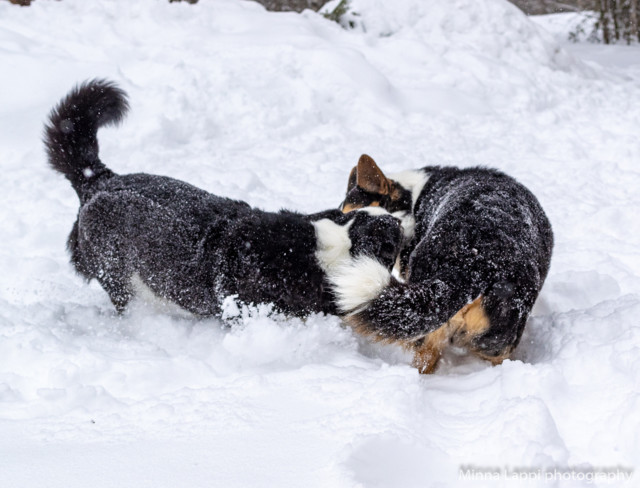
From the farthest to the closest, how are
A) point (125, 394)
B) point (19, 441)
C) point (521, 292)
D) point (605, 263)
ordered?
1. point (605, 263)
2. point (521, 292)
3. point (125, 394)
4. point (19, 441)

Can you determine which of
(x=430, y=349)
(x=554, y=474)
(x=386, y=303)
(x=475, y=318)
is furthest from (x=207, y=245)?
(x=554, y=474)

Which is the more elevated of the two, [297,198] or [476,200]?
[476,200]

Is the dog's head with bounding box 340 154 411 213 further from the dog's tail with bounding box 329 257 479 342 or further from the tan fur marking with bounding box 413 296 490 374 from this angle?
the dog's tail with bounding box 329 257 479 342

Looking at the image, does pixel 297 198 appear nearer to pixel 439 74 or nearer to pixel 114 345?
pixel 114 345

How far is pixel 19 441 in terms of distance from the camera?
1833 mm

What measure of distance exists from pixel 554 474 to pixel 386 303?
0.83 m

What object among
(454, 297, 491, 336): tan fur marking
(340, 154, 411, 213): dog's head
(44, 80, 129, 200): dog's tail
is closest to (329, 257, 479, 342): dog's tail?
(454, 297, 491, 336): tan fur marking

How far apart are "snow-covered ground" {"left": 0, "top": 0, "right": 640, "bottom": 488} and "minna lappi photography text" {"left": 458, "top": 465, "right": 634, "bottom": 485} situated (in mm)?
11

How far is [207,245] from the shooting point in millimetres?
2877

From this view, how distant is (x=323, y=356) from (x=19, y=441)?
128cm

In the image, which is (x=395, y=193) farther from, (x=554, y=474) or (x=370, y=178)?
(x=554, y=474)

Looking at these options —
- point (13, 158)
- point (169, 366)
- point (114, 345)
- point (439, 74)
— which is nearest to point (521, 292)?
point (169, 366)

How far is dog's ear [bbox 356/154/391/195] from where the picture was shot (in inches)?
143

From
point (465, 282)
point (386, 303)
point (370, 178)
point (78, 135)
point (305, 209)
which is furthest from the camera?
point (305, 209)
